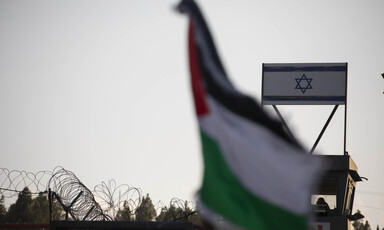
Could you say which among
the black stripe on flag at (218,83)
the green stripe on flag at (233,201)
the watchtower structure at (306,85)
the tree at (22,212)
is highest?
the watchtower structure at (306,85)

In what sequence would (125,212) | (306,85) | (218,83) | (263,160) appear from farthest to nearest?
(306,85) < (125,212) < (218,83) < (263,160)

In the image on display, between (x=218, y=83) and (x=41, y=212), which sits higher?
(x=218, y=83)

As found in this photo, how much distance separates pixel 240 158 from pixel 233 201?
286 millimetres

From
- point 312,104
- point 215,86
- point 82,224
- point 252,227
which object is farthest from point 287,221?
point 312,104

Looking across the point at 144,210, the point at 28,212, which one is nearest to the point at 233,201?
the point at 144,210

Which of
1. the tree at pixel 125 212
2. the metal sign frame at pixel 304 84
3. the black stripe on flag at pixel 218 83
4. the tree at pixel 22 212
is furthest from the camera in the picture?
the tree at pixel 22 212

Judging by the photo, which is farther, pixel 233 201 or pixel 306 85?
pixel 306 85

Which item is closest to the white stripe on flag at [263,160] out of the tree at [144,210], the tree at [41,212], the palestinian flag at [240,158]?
the palestinian flag at [240,158]

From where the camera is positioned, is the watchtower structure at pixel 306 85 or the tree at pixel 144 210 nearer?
the tree at pixel 144 210

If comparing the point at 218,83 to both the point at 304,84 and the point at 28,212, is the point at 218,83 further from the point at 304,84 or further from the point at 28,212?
the point at 28,212

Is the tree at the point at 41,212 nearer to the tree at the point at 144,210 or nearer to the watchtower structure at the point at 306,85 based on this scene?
the tree at the point at 144,210

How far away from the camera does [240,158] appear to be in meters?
5.45

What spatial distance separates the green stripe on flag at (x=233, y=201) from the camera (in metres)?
5.34

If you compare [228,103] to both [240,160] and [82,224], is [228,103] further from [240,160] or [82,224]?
[82,224]
